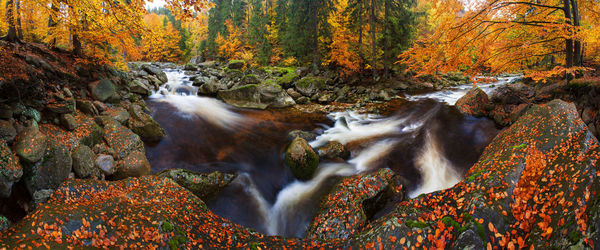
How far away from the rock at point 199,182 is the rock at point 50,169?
192 cm

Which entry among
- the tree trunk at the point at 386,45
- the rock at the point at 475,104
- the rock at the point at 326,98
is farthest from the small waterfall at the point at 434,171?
the tree trunk at the point at 386,45

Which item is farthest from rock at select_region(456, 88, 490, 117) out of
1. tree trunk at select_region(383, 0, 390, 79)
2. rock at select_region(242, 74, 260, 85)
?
rock at select_region(242, 74, 260, 85)

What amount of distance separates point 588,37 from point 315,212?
8.41 m

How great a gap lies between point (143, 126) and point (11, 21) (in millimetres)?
4462

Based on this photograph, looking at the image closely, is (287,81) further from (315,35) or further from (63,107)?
→ (63,107)

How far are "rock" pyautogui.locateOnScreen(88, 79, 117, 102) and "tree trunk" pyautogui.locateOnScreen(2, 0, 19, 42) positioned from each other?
7.28 ft

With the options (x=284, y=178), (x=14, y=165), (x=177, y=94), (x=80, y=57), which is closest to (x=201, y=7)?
(x=14, y=165)

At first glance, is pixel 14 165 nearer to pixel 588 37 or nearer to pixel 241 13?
pixel 588 37

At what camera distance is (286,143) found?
9625 mm

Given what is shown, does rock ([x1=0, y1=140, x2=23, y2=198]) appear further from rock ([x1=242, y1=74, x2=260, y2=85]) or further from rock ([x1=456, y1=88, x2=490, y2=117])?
rock ([x1=456, y1=88, x2=490, y2=117])

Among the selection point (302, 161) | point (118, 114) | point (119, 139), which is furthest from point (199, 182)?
point (118, 114)

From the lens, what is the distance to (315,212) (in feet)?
20.3

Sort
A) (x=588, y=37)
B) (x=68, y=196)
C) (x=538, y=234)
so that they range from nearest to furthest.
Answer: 1. (x=538, y=234)
2. (x=68, y=196)
3. (x=588, y=37)

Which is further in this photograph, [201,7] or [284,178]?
[284,178]
